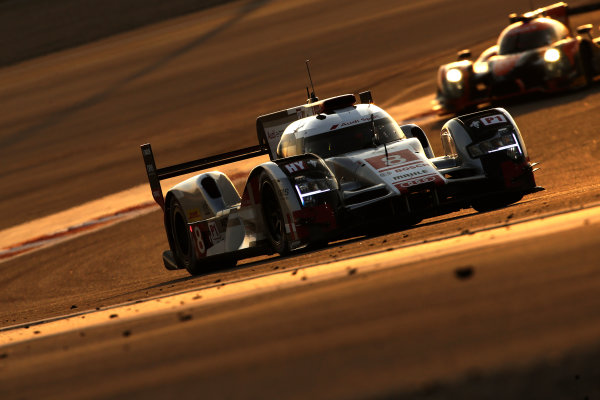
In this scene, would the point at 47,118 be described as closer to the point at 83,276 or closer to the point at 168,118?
the point at 168,118

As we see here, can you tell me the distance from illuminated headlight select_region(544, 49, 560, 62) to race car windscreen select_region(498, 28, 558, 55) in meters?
0.52

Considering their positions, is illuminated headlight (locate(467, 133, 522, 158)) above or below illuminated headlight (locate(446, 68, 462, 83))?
below

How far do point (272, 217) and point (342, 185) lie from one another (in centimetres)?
73

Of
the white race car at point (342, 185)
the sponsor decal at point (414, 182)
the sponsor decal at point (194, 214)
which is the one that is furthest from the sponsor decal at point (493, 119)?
the sponsor decal at point (194, 214)

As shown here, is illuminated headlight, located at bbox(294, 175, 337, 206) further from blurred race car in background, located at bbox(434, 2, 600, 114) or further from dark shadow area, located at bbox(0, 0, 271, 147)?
dark shadow area, located at bbox(0, 0, 271, 147)

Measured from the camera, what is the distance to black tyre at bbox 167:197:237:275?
1122 centimetres

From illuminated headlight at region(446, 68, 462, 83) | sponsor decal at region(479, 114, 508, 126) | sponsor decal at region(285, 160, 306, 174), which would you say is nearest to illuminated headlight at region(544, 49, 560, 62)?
illuminated headlight at region(446, 68, 462, 83)

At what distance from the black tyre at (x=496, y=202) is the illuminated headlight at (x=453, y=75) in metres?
8.65

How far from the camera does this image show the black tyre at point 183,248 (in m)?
11.2

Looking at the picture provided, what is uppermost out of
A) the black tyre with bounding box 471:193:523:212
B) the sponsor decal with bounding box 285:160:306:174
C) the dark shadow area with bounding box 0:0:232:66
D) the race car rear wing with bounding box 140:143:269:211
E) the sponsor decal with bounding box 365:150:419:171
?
the dark shadow area with bounding box 0:0:232:66

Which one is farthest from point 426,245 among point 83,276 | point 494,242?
point 83,276

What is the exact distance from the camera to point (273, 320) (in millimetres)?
4816

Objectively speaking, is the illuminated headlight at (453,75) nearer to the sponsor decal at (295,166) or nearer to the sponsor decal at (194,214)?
the sponsor decal at (194,214)

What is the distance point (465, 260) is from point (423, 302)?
815 millimetres
